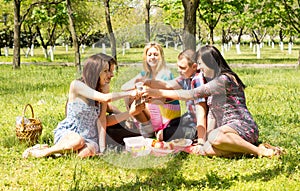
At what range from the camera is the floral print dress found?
5.82 metres

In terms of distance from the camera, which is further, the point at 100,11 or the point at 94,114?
the point at 100,11

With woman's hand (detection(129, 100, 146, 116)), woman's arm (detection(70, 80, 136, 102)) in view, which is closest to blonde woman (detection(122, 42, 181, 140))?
woman's hand (detection(129, 100, 146, 116))

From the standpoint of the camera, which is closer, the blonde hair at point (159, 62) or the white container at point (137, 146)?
the blonde hair at point (159, 62)

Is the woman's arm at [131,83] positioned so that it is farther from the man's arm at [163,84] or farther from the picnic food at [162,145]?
the picnic food at [162,145]

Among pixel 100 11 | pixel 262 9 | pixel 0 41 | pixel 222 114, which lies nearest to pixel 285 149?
pixel 222 114

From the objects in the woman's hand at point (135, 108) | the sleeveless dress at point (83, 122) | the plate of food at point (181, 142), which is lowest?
the plate of food at point (181, 142)

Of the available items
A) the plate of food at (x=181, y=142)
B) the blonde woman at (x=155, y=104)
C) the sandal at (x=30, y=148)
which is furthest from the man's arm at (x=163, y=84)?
the sandal at (x=30, y=148)

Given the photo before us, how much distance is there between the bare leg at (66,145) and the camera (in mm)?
5824

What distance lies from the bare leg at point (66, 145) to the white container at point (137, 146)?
61 centimetres

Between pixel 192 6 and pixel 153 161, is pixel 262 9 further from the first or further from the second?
pixel 153 161

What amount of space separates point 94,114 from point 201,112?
53.3 inches

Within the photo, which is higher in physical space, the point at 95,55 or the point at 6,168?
the point at 95,55

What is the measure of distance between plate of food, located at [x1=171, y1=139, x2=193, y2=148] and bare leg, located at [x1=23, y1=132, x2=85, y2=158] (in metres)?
1.19

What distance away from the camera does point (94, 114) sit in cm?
605
